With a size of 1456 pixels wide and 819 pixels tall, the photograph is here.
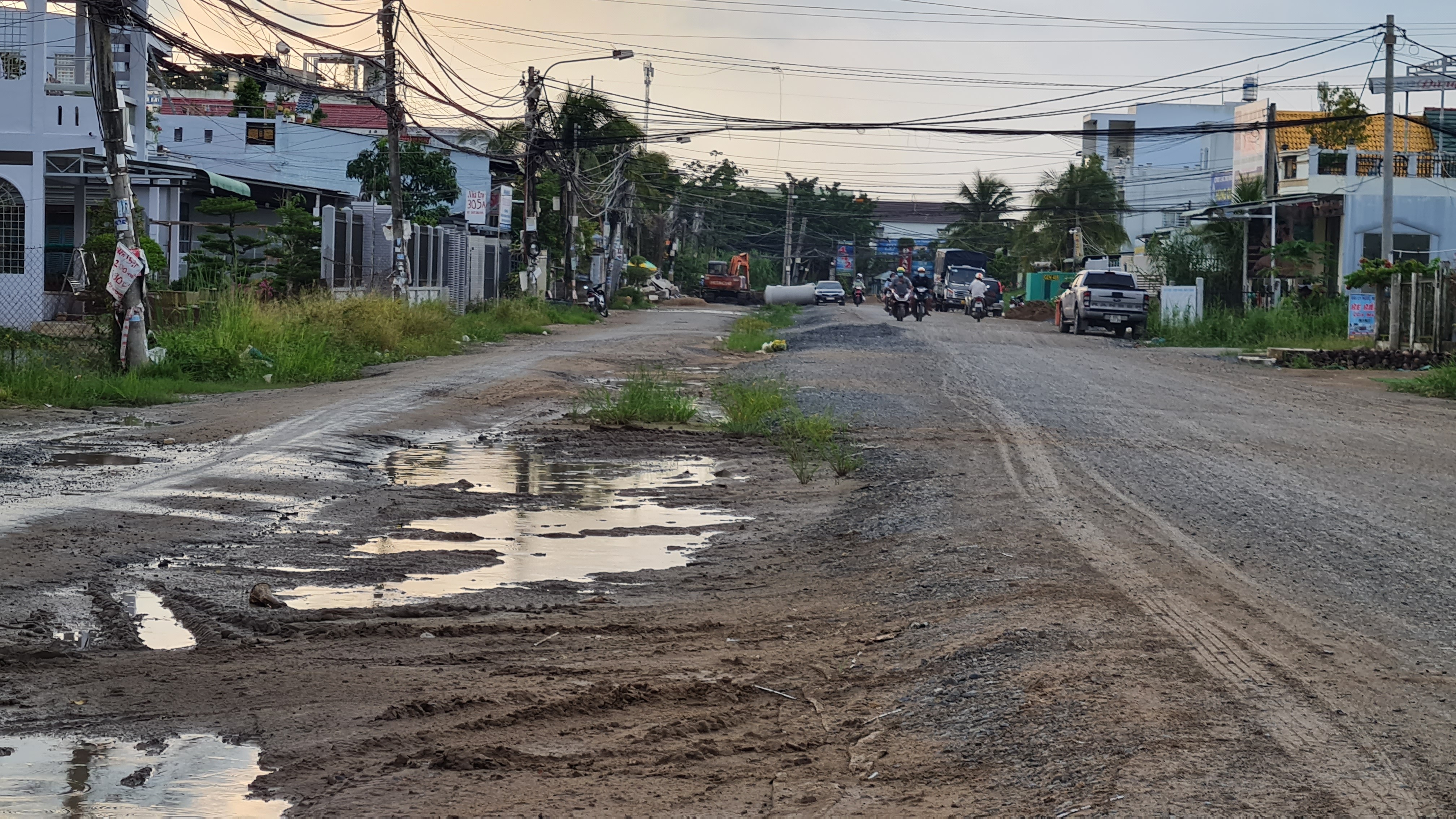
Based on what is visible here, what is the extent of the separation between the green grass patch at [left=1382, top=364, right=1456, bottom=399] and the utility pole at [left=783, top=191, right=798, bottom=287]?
240 ft

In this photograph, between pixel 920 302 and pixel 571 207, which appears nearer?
pixel 920 302

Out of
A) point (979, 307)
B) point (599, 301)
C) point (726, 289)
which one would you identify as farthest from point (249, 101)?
point (726, 289)

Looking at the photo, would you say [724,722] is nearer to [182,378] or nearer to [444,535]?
[444,535]

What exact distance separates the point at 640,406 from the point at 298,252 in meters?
18.8

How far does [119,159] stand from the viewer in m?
17.3

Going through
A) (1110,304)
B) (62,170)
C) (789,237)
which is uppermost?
(789,237)

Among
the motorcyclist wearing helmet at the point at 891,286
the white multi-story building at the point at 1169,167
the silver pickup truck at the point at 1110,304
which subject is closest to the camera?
the silver pickup truck at the point at 1110,304

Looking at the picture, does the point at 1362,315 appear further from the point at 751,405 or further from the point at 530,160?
the point at 530,160

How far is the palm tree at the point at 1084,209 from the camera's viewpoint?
6919 cm

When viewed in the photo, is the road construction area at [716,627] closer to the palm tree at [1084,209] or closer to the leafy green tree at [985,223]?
the palm tree at [1084,209]

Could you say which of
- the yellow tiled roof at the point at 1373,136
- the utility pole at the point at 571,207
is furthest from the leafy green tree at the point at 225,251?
the yellow tiled roof at the point at 1373,136

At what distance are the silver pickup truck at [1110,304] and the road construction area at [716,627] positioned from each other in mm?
26584

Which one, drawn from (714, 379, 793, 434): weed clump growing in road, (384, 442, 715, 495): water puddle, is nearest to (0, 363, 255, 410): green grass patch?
(384, 442, 715, 495): water puddle

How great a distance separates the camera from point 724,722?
4.89 meters
